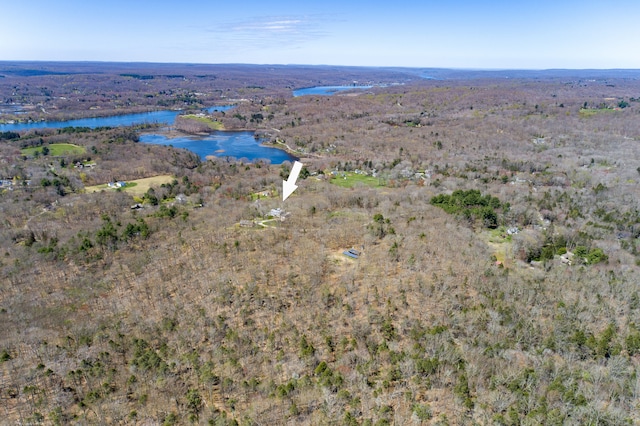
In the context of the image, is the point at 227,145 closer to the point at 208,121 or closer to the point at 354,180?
the point at 208,121

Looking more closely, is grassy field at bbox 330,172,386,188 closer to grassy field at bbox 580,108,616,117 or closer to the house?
the house

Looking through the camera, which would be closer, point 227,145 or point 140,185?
point 140,185

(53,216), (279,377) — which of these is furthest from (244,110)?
(279,377)

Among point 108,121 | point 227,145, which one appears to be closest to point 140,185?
point 227,145

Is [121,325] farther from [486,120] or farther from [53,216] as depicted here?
[486,120]

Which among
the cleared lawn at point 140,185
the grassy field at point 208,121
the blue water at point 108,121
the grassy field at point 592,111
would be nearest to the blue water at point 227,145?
the grassy field at point 208,121

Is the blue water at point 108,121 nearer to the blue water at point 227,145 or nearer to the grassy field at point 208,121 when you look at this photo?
the grassy field at point 208,121
